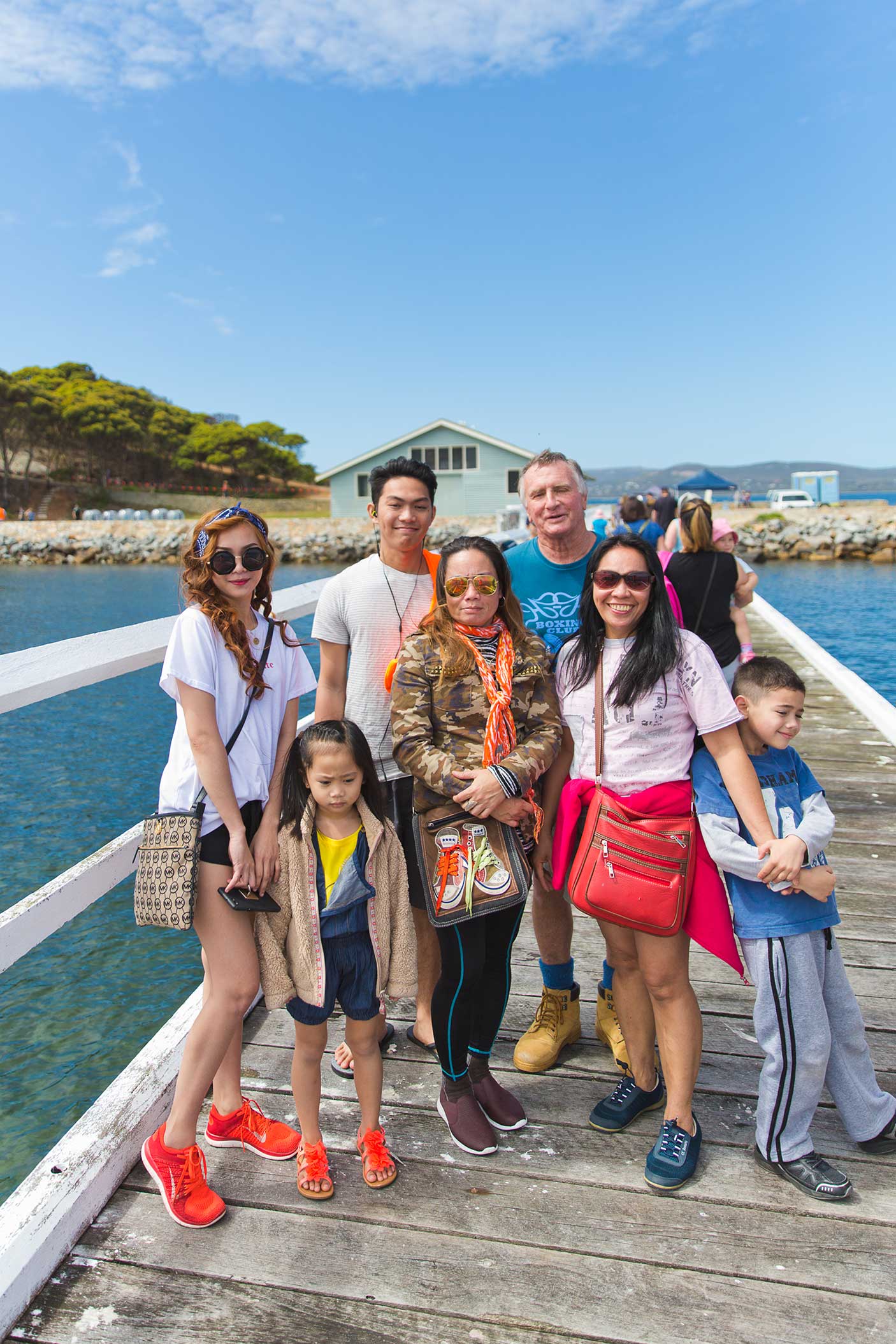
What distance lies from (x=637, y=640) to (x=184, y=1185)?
1649 millimetres

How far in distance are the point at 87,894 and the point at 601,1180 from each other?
1508 mm

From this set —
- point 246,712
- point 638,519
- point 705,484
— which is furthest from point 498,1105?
point 705,484

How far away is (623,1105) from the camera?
2.27 m

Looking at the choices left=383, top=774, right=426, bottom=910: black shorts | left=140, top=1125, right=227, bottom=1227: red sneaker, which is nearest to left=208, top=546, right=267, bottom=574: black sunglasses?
left=383, top=774, right=426, bottom=910: black shorts

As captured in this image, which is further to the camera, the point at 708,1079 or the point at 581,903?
the point at 708,1079

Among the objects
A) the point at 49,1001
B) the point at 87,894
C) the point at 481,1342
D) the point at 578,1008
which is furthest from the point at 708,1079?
the point at 49,1001

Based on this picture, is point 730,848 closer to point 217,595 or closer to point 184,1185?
point 217,595

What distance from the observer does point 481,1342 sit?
5.32ft

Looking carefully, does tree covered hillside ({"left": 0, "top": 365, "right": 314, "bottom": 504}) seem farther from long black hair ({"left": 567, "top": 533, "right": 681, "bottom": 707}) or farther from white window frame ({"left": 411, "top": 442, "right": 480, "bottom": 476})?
Result: long black hair ({"left": 567, "top": 533, "right": 681, "bottom": 707})

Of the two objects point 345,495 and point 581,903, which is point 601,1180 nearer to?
point 581,903

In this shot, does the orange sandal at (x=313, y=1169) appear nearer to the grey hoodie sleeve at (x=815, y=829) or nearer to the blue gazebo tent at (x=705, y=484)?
the grey hoodie sleeve at (x=815, y=829)

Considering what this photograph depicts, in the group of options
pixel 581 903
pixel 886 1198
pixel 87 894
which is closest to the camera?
pixel 886 1198

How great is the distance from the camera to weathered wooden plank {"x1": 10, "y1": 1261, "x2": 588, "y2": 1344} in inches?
64.5

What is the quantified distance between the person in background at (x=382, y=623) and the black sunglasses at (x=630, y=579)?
1.89 feet
